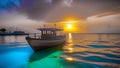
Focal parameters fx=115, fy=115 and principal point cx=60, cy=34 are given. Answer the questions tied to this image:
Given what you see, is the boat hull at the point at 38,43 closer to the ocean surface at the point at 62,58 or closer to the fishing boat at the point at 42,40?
the fishing boat at the point at 42,40

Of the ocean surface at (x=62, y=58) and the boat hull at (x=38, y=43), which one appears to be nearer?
the ocean surface at (x=62, y=58)

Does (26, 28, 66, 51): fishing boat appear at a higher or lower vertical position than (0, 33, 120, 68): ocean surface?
higher

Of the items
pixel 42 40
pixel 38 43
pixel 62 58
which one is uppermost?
pixel 42 40

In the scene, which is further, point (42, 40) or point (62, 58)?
point (42, 40)

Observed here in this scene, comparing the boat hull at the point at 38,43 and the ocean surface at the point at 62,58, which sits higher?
the boat hull at the point at 38,43

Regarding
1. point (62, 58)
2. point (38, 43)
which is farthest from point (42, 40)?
point (62, 58)

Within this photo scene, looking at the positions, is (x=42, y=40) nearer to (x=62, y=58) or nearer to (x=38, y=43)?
(x=38, y=43)

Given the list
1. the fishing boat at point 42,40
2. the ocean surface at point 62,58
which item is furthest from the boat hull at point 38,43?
the ocean surface at point 62,58

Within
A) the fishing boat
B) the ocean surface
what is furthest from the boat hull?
the ocean surface

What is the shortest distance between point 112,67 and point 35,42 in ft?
47.1

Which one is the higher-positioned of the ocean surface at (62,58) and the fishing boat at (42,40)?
the fishing boat at (42,40)

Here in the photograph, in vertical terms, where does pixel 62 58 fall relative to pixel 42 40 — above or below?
below

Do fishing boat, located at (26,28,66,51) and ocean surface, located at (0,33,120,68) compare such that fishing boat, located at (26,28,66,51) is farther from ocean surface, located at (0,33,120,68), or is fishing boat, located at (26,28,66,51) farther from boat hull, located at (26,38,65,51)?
ocean surface, located at (0,33,120,68)

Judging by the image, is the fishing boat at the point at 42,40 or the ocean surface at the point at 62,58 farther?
the fishing boat at the point at 42,40
